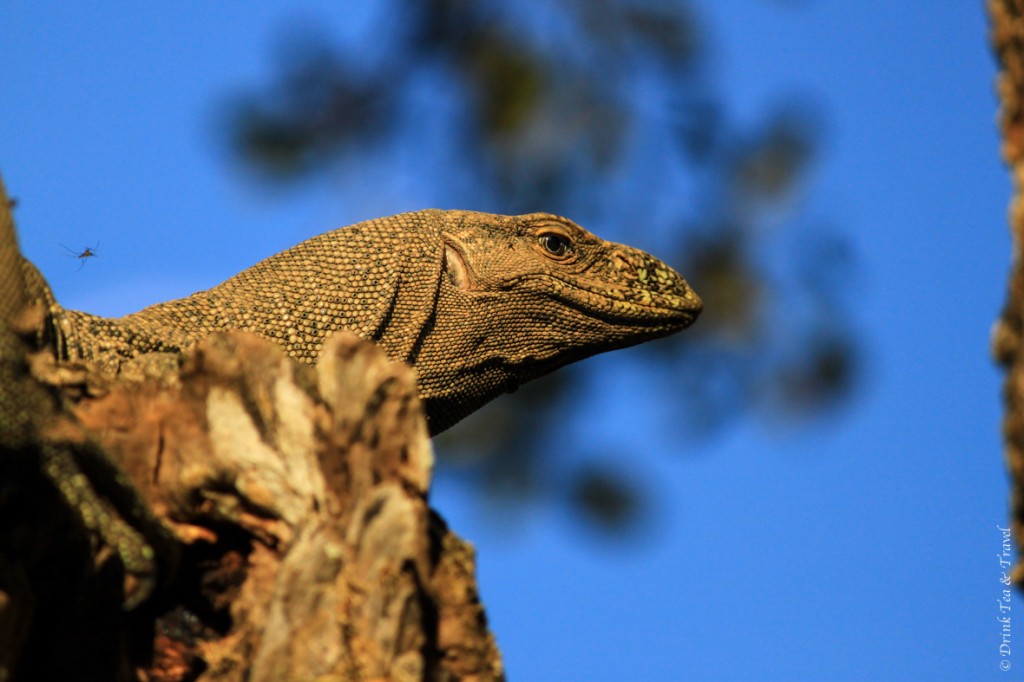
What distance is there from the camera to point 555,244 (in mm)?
8344

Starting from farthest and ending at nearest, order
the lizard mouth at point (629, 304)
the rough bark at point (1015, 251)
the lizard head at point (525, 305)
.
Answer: the lizard mouth at point (629, 304), the lizard head at point (525, 305), the rough bark at point (1015, 251)

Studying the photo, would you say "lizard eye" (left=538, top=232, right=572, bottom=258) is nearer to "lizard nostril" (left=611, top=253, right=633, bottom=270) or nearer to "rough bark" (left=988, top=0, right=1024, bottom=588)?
"lizard nostril" (left=611, top=253, right=633, bottom=270)

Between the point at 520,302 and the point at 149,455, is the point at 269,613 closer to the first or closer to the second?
the point at 149,455

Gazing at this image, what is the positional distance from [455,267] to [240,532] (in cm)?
336

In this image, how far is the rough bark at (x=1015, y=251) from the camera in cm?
362

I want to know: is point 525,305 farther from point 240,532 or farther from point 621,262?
point 240,532

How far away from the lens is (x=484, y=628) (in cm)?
453

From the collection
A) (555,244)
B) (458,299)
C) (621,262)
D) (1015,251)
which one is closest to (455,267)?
(458,299)

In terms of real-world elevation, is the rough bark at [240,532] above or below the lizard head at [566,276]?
below

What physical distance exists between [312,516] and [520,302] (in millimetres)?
3612

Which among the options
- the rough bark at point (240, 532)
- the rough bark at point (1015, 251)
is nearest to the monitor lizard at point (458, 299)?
the rough bark at point (240, 532)

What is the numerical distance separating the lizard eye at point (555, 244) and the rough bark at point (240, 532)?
11.2 feet

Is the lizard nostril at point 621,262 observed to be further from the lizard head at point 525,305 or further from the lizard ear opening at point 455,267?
the lizard ear opening at point 455,267

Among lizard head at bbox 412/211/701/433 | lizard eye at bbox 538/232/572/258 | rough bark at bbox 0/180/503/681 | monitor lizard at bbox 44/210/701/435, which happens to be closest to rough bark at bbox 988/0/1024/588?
rough bark at bbox 0/180/503/681
